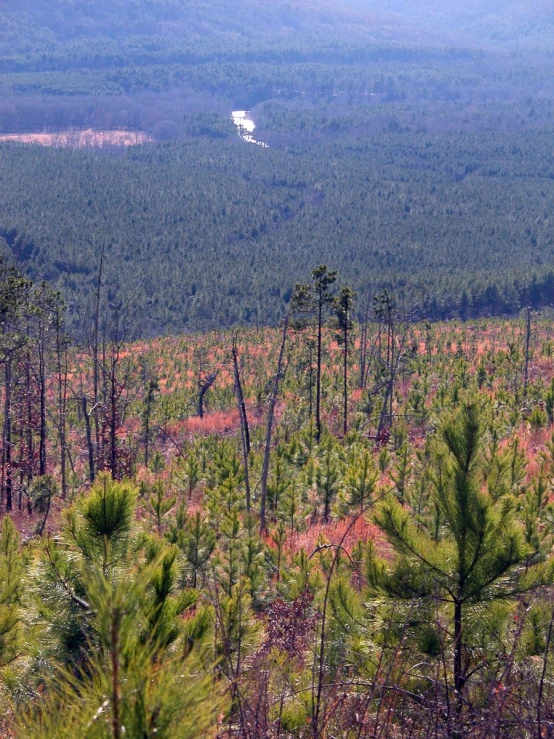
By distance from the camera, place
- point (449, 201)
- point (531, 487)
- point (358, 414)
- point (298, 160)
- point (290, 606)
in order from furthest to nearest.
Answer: point (298, 160) < point (449, 201) < point (358, 414) < point (531, 487) < point (290, 606)

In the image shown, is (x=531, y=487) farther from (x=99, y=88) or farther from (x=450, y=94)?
(x=99, y=88)

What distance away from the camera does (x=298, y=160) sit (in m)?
116

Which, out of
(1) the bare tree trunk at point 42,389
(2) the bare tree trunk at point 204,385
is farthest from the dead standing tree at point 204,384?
(1) the bare tree trunk at point 42,389

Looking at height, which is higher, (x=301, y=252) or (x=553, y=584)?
(x=553, y=584)

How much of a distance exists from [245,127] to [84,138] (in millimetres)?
34156

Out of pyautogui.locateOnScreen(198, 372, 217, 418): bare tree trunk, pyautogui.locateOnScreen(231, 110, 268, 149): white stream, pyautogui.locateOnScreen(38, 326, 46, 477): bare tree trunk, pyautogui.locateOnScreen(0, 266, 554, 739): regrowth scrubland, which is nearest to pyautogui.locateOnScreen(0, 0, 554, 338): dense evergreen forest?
pyautogui.locateOnScreen(231, 110, 268, 149): white stream

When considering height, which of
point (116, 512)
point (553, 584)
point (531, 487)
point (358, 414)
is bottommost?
point (358, 414)

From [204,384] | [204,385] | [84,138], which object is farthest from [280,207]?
[204,385]

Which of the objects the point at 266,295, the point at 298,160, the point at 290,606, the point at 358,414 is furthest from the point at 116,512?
the point at 298,160

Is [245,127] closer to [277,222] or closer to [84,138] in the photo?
[84,138]

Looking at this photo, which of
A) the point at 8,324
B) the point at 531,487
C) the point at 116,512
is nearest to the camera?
the point at 116,512

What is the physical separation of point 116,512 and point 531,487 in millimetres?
5401

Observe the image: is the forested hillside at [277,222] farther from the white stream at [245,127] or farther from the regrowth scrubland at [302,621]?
the regrowth scrubland at [302,621]

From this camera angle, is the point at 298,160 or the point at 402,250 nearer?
the point at 402,250
